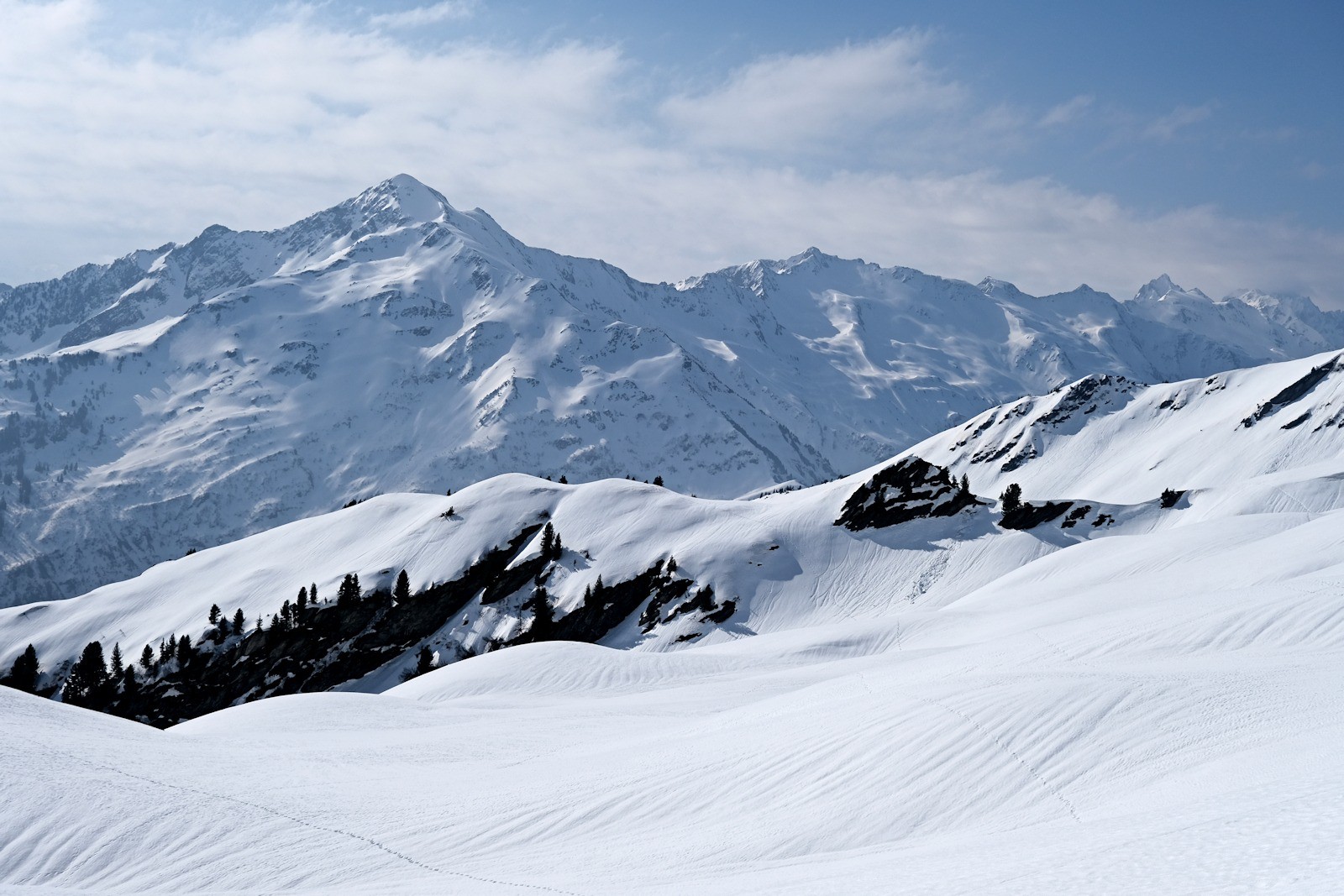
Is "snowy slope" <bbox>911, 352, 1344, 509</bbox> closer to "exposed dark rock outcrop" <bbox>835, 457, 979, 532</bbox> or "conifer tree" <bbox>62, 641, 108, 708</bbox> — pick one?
"exposed dark rock outcrop" <bbox>835, 457, 979, 532</bbox>

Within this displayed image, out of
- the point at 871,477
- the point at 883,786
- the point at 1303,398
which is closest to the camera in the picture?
the point at 883,786

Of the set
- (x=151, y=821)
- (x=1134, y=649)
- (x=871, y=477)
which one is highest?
(x=151, y=821)

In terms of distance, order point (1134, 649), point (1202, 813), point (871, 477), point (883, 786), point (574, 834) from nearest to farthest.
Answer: point (1202, 813) < point (883, 786) < point (574, 834) < point (1134, 649) < point (871, 477)

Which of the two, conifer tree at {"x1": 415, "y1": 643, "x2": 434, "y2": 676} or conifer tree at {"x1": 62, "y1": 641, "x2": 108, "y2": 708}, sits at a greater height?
conifer tree at {"x1": 62, "y1": 641, "x2": 108, "y2": 708}

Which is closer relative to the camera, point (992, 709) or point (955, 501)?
point (992, 709)


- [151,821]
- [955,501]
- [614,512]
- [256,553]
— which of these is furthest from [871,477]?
[151,821]

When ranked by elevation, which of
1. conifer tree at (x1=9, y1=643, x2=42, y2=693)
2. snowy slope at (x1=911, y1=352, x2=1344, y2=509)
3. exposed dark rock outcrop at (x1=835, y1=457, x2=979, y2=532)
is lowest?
snowy slope at (x1=911, y1=352, x2=1344, y2=509)

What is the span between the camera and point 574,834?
25578mm

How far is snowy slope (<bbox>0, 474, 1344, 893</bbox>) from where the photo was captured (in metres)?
17.0

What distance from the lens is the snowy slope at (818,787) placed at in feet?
55.9

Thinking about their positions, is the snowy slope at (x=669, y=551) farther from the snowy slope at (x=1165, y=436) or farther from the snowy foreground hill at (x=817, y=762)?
the snowy foreground hill at (x=817, y=762)

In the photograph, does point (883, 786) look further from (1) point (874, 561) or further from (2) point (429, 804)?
(1) point (874, 561)

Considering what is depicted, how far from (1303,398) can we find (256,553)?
16328 cm

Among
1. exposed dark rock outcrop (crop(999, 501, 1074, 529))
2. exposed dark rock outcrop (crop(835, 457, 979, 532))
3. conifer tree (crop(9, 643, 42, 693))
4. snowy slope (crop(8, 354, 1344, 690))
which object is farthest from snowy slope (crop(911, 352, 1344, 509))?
conifer tree (crop(9, 643, 42, 693))
